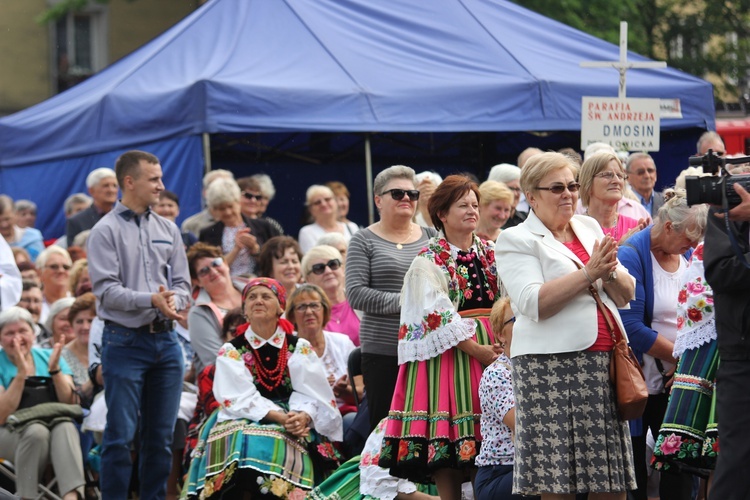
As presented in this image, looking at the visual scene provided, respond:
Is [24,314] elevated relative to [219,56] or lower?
lower

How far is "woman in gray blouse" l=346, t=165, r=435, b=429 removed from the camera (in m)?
7.06

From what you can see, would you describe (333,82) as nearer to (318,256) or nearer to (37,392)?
(318,256)

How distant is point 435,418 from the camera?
630 centimetres


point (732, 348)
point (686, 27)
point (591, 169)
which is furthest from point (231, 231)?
point (686, 27)

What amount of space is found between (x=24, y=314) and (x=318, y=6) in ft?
21.5

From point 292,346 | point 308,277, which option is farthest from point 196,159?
point 292,346

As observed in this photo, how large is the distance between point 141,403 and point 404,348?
81.6 inches

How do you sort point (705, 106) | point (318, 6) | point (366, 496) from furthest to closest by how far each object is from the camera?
point (318, 6), point (705, 106), point (366, 496)

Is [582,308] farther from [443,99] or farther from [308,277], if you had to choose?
[443,99]

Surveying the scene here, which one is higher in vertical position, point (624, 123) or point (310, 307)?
point (624, 123)

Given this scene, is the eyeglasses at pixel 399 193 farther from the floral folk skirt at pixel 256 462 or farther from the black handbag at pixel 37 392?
the black handbag at pixel 37 392

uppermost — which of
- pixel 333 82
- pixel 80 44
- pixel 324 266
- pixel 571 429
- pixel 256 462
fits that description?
pixel 80 44

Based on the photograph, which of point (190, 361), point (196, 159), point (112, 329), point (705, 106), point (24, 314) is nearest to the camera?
point (112, 329)

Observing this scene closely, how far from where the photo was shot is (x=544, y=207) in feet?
18.0
